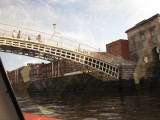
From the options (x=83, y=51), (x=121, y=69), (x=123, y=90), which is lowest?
(x=123, y=90)

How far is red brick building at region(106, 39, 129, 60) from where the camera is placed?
48.8ft

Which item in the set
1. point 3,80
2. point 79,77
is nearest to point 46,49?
point 79,77

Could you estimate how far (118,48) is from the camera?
14953 mm

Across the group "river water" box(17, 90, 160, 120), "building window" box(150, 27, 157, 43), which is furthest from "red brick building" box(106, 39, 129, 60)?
"river water" box(17, 90, 160, 120)

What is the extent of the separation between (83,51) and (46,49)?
314 cm

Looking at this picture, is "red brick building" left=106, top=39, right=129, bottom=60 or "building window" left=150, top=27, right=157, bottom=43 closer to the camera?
"red brick building" left=106, top=39, right=129, bottom=60

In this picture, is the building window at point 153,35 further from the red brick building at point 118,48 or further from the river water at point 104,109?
the river water at point 104,109

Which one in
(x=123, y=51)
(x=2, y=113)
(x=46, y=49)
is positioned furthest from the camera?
(x=46, y=49)

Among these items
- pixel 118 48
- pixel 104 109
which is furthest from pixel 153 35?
pixel 104 109

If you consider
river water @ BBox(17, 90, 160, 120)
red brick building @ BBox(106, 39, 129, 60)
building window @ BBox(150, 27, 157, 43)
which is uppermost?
building window @ BBox(150, 27, 157, 43)

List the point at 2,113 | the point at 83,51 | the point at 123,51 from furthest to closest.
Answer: the point at 83,51, the point at 123,51, the point at 2,113

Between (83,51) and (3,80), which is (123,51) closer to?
(83,51)

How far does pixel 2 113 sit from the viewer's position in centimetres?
144

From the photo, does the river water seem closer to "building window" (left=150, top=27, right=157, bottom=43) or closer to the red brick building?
the red brick building
